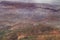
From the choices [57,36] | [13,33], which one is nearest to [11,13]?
[13,33]

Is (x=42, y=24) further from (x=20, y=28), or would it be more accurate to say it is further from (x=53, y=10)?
(x=53, y=10)

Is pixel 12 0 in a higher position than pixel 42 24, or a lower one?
higher

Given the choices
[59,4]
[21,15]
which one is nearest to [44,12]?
[21,15]

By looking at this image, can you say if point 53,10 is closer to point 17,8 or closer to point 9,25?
point 17,8

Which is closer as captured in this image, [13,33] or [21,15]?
[13,33]

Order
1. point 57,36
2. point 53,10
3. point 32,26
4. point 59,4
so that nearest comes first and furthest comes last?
1. point 57,36
2. point 32,26
3. point 53,10
4. point 59,4

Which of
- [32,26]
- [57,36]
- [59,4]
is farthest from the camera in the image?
[59,4]
